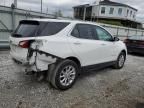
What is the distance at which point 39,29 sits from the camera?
13.2ft

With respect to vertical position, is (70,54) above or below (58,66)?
above

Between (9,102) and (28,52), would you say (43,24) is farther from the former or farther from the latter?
(9,102)

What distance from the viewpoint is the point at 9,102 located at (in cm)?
366

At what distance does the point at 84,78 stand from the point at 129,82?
139 centimetres

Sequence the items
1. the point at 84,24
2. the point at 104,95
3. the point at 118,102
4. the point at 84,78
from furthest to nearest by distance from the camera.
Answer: the point at 84,78
the point at 84,24
the point at 104,95
the point at 118,102

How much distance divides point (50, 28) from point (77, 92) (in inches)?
68.5

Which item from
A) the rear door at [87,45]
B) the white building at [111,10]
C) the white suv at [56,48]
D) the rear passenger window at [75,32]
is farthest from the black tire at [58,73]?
the white building at [111,10]

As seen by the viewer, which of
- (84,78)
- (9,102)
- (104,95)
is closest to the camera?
(9,102)

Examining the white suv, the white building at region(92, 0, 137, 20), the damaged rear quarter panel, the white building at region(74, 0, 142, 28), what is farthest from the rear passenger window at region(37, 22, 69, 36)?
the white building at region(92, 0, 137, 20)

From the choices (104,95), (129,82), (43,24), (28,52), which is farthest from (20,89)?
(129,82)

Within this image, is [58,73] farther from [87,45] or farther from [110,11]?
[110,11]

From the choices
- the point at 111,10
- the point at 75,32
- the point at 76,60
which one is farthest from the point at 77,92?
the point at 111,10

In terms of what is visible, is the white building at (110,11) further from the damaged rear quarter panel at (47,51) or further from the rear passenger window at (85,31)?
the damaged rear quarter panel at (47,51)

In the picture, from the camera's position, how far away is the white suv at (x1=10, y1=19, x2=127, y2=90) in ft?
12.8
